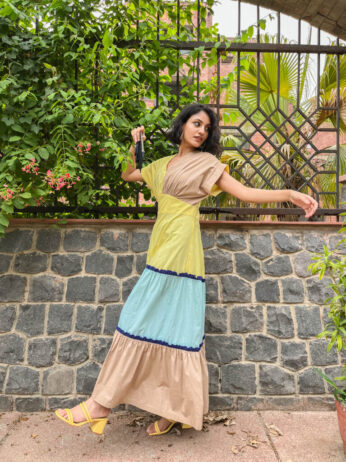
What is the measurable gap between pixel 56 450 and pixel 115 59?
8.37ft

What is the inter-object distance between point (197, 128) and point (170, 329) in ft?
3.93

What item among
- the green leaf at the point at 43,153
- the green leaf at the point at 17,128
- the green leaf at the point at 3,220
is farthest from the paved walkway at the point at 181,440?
the green leaf at the point at 17,128

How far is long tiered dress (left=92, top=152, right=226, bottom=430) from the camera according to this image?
2164 millimetres

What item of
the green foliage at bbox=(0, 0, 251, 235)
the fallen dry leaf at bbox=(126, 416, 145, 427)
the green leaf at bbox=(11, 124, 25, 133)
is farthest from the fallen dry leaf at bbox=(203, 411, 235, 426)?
the green leaf at bbox=(11, 124, 25, 133)

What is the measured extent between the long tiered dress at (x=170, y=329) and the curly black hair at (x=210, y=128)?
0.59 ft

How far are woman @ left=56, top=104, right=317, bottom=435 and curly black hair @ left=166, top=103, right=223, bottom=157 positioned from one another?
0.04ft

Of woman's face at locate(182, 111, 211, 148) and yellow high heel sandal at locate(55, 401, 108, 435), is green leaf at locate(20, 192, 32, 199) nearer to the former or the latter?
woman's face at locate(182, 111, 211, 148)

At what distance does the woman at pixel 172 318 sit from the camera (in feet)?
7.07

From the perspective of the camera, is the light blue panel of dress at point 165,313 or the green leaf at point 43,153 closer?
the light blue panel of dress at point 165,313

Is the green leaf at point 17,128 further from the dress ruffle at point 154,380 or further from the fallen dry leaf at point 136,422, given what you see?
the fallen dry leaf at point 136,422

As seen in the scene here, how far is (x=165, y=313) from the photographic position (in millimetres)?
2213

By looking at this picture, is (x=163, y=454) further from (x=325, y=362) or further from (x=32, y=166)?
(x=32, y=166)

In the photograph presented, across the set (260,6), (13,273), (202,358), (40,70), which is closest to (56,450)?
(202,358)

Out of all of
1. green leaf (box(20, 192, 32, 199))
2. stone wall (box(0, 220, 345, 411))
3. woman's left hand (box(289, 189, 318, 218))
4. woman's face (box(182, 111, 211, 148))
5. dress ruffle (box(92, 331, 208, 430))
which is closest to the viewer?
woman's left hand (box(289, 189, 318, 218))
